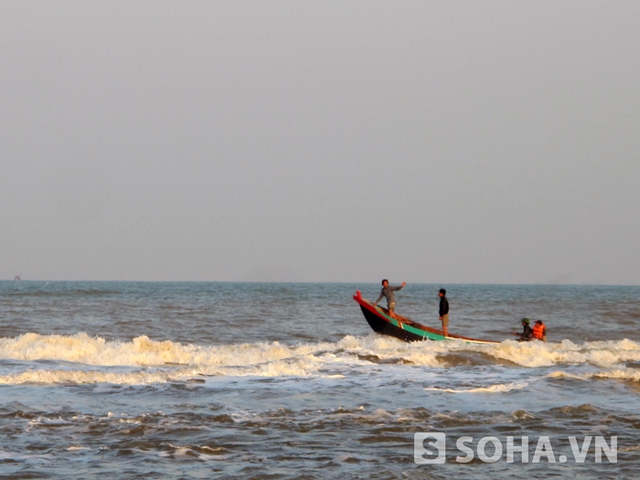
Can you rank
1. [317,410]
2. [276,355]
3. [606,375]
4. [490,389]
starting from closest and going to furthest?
[317,410] < [490,389] < [606,375] < [276,355]

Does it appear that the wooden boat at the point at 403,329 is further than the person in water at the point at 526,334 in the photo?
Yes

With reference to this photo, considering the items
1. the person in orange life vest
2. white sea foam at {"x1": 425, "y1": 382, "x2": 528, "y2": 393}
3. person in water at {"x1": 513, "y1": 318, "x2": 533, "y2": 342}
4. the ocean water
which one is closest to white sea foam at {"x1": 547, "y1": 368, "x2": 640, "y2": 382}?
the ocean water

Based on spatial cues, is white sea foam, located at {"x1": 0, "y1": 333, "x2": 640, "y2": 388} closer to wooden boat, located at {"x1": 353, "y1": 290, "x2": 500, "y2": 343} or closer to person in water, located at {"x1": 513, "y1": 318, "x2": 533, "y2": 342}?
person in water, located at {"x1": 513, "y1": 318, "x2": 533, "y2": 342}

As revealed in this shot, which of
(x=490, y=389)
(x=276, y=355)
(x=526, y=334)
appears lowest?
(x=276, y=355)

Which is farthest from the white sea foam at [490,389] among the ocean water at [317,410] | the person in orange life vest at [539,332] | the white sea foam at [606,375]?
the person in orange life vest at [539,332]

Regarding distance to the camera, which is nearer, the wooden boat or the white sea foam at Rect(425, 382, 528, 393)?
the white sea foam at Rect(425, 382, 528, 393)

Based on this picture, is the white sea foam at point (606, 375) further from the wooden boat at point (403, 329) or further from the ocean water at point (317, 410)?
the wooden boat at point (403, 329)

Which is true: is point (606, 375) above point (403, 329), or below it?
below

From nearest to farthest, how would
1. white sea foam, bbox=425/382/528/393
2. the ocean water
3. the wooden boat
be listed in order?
the ocean water < white sea foam, bbox=425/382/528/393 < the wooden boat

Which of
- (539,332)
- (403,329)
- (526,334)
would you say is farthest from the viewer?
(403,329)

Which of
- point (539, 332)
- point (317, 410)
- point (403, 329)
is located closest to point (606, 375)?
point (317, 410)

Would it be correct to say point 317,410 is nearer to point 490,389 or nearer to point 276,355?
point 490,389

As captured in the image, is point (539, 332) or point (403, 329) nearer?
point (539, 332)

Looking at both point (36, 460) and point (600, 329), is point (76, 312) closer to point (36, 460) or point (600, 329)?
point (600, 329)
